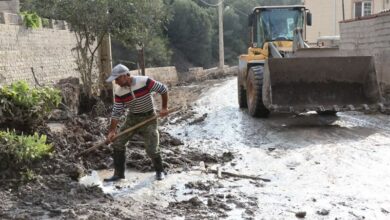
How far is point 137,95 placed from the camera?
6695 millimetres

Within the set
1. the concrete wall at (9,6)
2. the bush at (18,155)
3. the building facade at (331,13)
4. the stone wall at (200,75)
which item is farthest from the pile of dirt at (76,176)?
the building facade at (331,13)

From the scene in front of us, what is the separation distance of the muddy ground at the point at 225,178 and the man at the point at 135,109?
0.27 metres

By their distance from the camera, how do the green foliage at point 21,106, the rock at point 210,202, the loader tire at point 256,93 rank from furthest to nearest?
the loader tire at point 256,93 → the green foliage at point 21,106 → the rock at point 210,202

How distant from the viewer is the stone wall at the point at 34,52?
13.0m

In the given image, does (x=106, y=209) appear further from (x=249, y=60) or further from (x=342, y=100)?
(x=249, y=60)

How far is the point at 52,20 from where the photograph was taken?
16188 mm

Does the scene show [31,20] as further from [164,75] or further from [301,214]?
[164,75]

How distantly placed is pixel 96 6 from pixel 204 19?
Answer: 37.2 m

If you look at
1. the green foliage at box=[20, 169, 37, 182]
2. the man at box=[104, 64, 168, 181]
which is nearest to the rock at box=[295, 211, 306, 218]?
the man at box=[104, 64, 168, 181]

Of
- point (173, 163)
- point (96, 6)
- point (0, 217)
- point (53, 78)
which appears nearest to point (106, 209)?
point (0, 217)

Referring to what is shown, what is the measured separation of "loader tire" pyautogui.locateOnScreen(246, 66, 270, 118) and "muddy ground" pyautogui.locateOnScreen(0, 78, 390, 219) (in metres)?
1.09

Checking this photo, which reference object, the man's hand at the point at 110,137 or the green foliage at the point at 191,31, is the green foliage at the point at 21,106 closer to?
the man's hand at the point at 110,137

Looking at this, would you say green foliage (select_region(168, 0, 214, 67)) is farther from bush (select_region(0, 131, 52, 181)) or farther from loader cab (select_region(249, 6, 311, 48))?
bush (select_region(0, 131, 52, 181))

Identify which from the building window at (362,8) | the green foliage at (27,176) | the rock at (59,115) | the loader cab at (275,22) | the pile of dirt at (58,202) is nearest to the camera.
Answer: the pile of dirt at (58,202)
